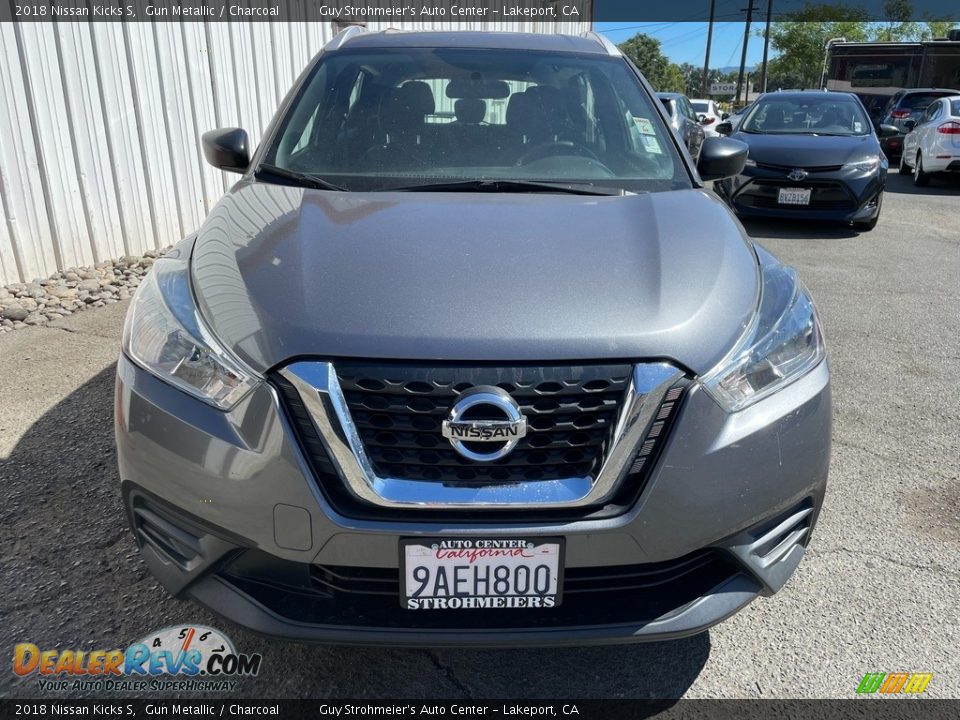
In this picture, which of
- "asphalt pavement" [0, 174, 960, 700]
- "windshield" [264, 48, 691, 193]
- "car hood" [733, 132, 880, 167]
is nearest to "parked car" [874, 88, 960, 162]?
"car hood" [733, 132, 880, 167]

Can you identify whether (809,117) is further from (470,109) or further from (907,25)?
(907,25)

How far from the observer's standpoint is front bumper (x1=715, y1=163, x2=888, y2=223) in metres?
8.23

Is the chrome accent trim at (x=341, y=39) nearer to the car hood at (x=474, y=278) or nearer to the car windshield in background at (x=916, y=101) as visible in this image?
the car hood at (x=474, y=278)

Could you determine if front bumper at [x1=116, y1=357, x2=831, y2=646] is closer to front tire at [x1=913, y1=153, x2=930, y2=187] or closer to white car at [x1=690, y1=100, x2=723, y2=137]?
front tire at [x1=913, y1=153, x2=930, y2=187]

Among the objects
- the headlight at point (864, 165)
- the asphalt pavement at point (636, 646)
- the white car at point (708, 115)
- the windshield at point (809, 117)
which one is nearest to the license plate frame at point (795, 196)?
the headlight at point (864, 165)

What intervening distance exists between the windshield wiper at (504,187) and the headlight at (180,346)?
2.77 ft

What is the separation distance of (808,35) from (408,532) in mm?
66436

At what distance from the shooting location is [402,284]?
1.93 meters

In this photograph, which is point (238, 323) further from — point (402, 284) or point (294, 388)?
point (402, 284)

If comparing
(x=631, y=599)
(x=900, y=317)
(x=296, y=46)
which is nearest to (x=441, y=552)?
(x=631, y=599)

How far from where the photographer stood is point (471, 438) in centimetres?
172

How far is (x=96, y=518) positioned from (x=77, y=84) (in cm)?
413

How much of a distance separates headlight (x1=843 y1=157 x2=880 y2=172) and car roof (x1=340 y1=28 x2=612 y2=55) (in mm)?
5678

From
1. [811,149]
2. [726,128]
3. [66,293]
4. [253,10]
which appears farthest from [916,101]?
[66,293]
